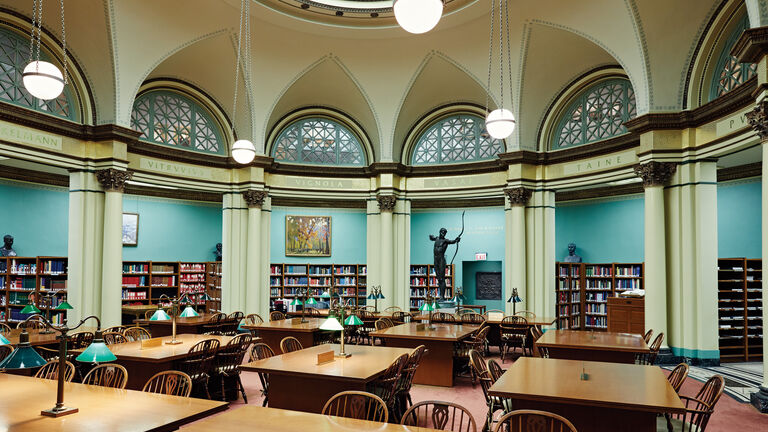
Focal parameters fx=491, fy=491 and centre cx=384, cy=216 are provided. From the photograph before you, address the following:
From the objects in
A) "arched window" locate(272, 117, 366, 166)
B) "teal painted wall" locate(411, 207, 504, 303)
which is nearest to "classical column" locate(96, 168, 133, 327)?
"arched window" locate(272, 117, 366, 166)

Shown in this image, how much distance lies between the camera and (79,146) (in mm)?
11008

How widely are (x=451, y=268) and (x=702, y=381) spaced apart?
8730mm

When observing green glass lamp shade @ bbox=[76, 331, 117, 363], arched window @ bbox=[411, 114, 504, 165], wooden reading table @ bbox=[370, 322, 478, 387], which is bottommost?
wooden reading table @ bbox=[370, 322, 478, 387]

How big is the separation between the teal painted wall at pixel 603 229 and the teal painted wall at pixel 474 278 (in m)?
2.29

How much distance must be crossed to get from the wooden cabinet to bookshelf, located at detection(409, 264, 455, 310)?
5593 mm

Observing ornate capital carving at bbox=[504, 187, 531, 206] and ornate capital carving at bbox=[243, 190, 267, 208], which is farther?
ornate capital carving at bbox=[243, 190, 267, 208]

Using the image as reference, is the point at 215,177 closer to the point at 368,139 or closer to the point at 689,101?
the point at 368,139

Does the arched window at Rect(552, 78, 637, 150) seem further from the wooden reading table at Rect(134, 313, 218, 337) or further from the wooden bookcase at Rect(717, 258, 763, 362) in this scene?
the wooden reading table at Rect(134, 313, 218, 337)

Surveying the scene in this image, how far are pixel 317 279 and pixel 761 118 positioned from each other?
1263 cm

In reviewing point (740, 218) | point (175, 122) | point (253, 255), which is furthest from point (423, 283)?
point (175, 122)

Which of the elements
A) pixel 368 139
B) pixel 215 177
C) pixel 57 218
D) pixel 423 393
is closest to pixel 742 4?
pixel 423 393

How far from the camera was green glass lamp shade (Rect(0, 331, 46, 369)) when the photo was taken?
3.11 meters

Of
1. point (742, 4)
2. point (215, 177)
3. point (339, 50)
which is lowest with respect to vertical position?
point (215, 177)

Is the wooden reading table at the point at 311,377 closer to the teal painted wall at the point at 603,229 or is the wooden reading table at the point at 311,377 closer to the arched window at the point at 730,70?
the arched window at the point at 730,70
